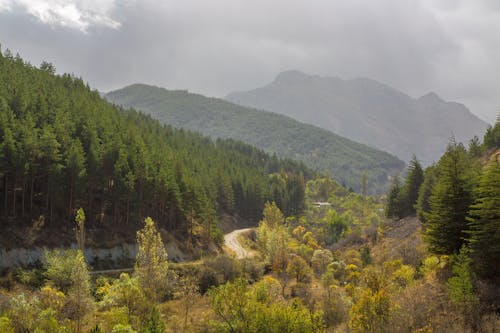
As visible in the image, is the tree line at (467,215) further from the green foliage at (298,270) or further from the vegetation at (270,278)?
the green foliage at (298,270)

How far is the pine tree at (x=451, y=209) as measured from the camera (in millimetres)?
39875

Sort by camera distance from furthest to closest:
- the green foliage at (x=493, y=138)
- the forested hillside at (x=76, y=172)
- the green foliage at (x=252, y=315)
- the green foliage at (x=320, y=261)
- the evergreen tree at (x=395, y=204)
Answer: the evergreen tree at (x=395, y=204)
the green foliage at (x=493, y=138)
the green foliage at (x=320, y=261)
the forested hillside at (x=76, y=172)
the green foliage at (x=252, y=315)

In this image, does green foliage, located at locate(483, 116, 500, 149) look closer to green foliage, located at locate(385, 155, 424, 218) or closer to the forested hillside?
green foliage, located at locate(385, 155, 424, 218)

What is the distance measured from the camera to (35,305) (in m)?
32.2

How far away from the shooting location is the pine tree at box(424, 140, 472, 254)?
131 feet

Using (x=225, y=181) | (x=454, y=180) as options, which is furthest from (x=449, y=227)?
(x=225, y=181)

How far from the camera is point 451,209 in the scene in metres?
40.1

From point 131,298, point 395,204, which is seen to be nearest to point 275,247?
point 131,298

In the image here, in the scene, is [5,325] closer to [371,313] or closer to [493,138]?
[371,313]

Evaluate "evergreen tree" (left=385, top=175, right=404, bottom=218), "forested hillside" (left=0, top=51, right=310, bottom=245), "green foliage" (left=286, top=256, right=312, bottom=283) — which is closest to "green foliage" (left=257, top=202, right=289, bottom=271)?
"green foliage" (left=286, top=256, right=312, bottom=283)

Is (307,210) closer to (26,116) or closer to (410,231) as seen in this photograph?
(410,231)

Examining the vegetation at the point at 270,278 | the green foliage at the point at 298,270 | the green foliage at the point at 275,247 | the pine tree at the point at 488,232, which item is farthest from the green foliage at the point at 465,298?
the green foliage at the point at 275,247

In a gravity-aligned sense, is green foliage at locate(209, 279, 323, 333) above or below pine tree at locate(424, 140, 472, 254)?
below

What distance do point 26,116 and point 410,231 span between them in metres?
76.3
